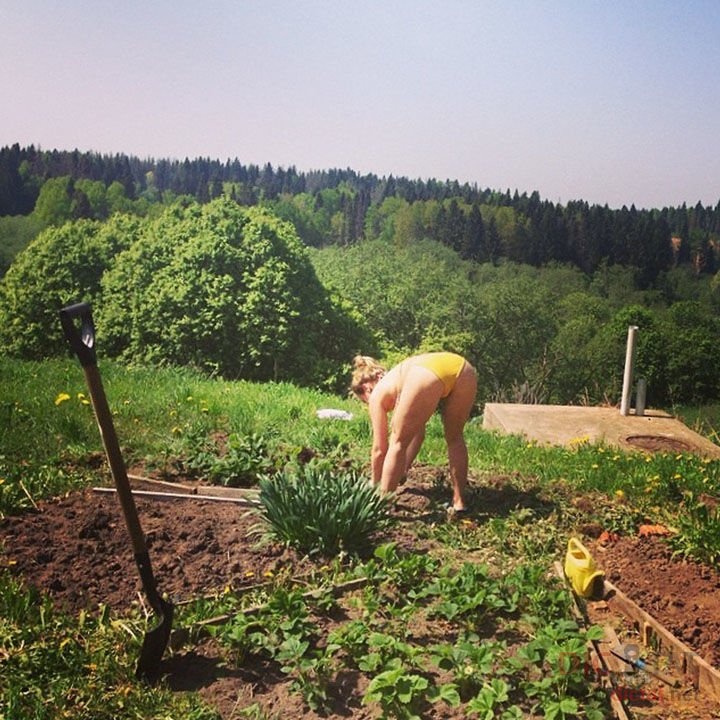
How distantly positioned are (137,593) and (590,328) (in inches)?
955

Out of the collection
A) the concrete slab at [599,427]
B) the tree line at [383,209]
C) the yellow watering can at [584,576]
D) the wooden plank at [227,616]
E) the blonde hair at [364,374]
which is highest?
the tree line at [383,209]

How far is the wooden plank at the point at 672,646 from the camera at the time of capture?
2.62m

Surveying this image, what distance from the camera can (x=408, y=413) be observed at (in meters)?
3.92

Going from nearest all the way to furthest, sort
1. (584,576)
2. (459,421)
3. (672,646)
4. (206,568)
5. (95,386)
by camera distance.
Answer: (95,386) < (672,646) < (584,576) < (206,568) < (459,421)

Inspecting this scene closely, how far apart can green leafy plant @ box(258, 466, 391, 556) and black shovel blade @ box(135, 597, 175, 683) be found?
992mm

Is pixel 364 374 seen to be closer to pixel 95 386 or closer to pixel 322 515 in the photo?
pixel 322 515

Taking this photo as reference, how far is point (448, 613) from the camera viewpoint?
2.82 meters

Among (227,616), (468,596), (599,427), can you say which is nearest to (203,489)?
(227,616)

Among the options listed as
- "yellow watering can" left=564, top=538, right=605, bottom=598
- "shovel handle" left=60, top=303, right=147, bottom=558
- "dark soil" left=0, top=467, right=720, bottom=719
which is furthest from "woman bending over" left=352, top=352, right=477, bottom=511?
"shovel handle" left=60, top=303, right=147, bottom=558

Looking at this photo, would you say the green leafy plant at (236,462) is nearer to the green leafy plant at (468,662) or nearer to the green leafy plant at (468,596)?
the green leafy plant at (468,596)

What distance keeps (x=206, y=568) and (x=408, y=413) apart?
132cm

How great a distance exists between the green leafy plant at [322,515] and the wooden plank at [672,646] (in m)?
1.15

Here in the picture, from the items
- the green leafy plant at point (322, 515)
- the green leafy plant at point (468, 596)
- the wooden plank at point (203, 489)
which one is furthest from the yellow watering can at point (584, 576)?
the wooden plank at point (203, 489)

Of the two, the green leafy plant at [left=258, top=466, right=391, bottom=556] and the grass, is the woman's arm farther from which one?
the green leafy plant at [left=258, top=466, right=391, bottom=556]
